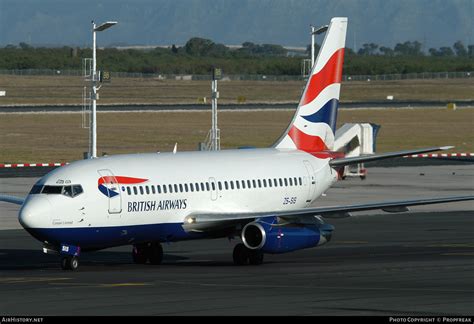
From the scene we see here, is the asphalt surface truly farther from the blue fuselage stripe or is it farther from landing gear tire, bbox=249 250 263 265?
the blue fuselage stripe

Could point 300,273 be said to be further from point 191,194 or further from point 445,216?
point 445,216

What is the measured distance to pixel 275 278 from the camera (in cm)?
4006

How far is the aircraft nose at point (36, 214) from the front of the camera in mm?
41094

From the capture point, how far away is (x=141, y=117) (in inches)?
5846

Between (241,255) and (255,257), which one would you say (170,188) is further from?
(255,257)

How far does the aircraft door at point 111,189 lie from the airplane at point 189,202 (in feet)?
0.11

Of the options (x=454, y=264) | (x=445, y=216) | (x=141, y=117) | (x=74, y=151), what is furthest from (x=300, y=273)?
(x=141, y=117)

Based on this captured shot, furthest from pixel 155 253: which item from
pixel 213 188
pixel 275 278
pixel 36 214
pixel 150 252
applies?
pixel 275 278

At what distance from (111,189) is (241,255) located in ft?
17.1

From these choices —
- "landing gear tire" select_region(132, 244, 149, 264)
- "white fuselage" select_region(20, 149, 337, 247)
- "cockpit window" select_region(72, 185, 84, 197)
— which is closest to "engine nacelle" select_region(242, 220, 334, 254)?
"white fuselage" select_region(20, 149, 337, 247)

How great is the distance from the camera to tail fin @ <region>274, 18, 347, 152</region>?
5156cm

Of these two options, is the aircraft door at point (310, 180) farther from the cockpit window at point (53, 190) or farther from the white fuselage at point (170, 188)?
the cockpit window at point (53, 190)

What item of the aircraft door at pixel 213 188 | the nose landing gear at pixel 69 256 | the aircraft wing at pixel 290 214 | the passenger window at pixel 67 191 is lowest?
the nose landing gear at pixel 69 256

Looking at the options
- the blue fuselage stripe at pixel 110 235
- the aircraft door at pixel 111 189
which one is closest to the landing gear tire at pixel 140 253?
the blue fuselage stripe at pixel 110 235
